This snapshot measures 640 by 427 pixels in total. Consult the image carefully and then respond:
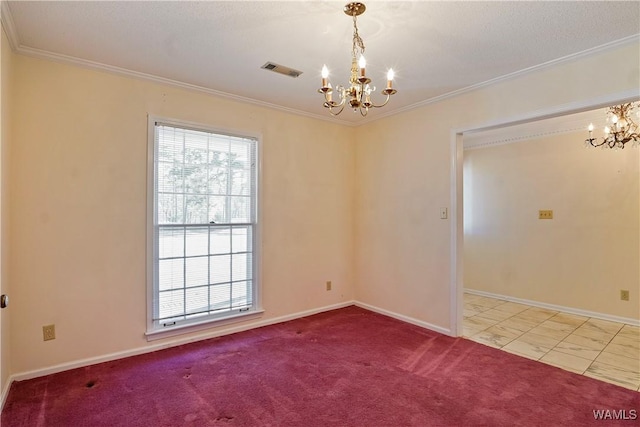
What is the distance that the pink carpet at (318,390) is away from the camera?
2.07m

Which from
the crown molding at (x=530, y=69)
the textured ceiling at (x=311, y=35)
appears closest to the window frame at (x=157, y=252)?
the textured ceiling at (x=311, y=35)


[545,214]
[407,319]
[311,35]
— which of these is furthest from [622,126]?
[311,35]

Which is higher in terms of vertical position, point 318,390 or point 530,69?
point 530,69

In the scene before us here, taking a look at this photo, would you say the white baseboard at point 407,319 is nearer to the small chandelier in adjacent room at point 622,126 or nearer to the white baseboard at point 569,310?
the white baseboard at point 569,310

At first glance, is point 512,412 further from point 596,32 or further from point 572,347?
point 596,32

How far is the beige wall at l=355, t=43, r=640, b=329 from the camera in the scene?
2.63 metres

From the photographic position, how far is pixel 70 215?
Answer: 267 cm

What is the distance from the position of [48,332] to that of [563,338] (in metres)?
4.69

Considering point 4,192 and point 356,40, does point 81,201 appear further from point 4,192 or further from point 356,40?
point 356,40

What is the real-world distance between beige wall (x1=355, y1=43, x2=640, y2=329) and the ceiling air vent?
62.7 inches

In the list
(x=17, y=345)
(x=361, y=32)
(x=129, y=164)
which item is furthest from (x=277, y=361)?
(x=361, y=32)

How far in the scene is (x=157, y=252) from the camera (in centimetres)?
306

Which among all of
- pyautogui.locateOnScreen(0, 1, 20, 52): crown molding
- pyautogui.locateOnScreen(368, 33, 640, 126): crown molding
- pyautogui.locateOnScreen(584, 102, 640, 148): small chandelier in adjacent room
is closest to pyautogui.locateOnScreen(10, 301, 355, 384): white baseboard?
pyautogui.locateOnScreen(0, 1, 20, 52): crown molding

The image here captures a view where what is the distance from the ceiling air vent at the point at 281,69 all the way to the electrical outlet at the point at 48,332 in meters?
2.70
